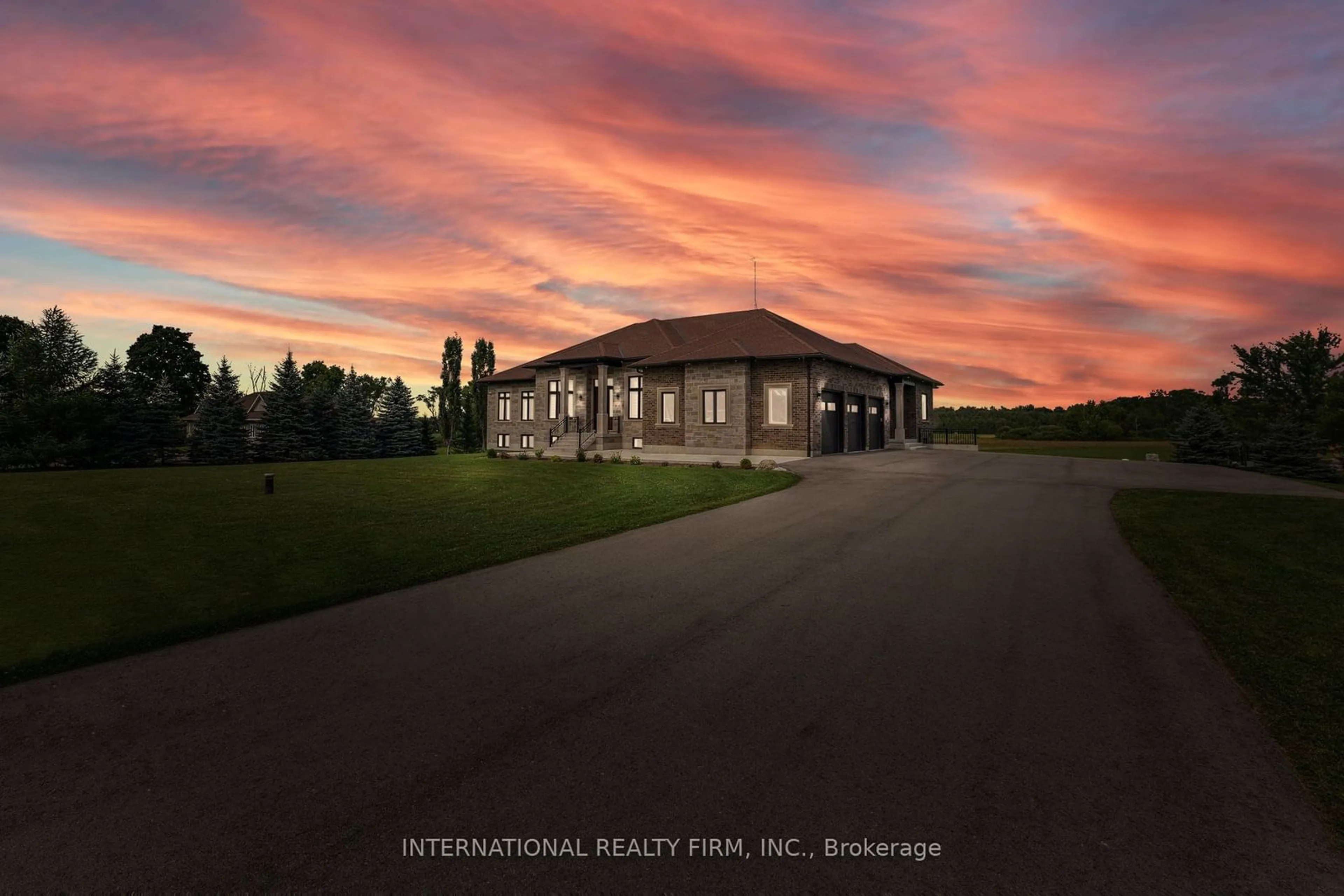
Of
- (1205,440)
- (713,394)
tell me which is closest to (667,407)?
(713,394)

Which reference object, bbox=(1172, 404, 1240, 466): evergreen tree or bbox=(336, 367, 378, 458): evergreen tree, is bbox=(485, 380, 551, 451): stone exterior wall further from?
bbox=(1172, 404, 1240, 466): evergreen tree

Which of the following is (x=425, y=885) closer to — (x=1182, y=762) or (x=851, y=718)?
(x=851, y=718)

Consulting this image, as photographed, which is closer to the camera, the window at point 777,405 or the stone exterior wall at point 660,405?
the window at point 777,405

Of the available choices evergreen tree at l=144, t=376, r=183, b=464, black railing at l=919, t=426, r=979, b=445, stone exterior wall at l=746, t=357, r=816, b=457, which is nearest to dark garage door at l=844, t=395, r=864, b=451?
stone exterior wall at l=746, t=357, r=816, b=457

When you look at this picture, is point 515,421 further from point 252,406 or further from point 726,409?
point 252,406

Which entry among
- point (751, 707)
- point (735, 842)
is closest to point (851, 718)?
point (751, 707)

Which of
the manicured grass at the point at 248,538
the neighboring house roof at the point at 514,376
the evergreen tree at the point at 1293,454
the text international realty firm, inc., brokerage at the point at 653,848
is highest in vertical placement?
the neighboring house roof at the point at 514,376

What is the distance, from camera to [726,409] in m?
28.8

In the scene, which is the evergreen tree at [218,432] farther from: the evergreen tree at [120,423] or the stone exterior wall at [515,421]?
the stone exterior wall at [515,421]

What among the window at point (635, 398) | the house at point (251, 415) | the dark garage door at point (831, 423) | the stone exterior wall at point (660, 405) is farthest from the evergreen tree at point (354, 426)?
the dark garage door at point (831, 423)

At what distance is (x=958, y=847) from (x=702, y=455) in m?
26.0

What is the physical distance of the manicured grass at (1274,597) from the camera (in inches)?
154

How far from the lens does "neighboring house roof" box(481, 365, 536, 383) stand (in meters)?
38.7

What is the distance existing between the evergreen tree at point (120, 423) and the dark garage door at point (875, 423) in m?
40.5
